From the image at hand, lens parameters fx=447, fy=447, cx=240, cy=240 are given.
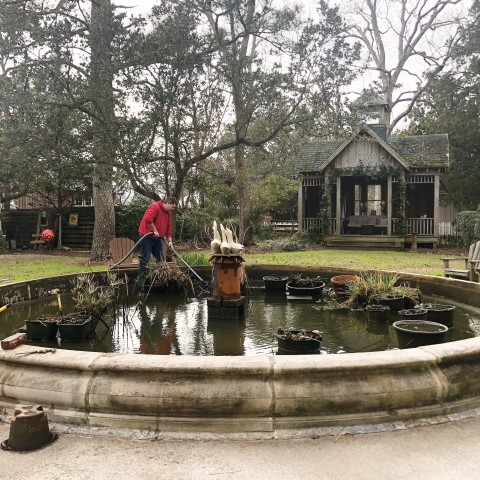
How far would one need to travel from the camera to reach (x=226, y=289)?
609 centimetres

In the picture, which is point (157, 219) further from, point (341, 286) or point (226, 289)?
point (341, 286)

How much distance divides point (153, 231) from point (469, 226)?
1485 centimetres

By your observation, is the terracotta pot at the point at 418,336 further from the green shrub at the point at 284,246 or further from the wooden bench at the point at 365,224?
the wooden bench at the point at 365,224

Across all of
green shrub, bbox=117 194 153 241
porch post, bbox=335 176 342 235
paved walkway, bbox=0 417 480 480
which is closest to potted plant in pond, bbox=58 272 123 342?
paved walkway, bbox=0 417 480 480

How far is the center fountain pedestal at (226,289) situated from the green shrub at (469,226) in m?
14.4

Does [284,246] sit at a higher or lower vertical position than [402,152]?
lower

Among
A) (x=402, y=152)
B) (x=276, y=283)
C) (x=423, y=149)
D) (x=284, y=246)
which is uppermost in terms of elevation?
(x=423, y=149)

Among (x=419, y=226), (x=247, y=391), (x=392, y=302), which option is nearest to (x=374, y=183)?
(x=419, y=226)

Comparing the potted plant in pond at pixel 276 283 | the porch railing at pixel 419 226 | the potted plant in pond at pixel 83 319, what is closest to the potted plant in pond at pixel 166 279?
the potted plant in pond at pixel 276 283

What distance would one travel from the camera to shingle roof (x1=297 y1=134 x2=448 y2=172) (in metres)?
20.9

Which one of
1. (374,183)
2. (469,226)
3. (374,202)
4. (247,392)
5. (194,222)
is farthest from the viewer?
(374,202)

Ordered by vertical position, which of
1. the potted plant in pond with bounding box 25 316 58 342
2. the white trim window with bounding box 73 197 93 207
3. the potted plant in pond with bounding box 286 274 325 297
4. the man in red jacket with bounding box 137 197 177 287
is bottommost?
the potted plant in pond with bounding box 25 316 58 342

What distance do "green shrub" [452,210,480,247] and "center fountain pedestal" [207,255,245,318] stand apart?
14.4 meters

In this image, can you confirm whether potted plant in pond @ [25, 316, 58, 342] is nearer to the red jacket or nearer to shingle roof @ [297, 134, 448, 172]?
the red jacket
